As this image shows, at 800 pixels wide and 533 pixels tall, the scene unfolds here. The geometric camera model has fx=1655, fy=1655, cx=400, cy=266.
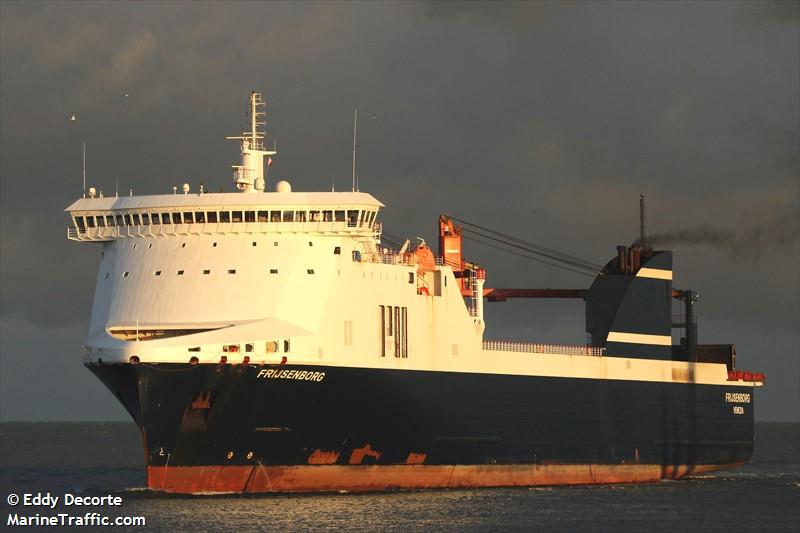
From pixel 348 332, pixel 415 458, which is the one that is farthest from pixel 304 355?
pixel 415 458

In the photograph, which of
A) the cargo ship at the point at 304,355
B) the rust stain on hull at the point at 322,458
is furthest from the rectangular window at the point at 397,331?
the rust stain on hull at the point at 322,458

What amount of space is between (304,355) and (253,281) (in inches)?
98.3

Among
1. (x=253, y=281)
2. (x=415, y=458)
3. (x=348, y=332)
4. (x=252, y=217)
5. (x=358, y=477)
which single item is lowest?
(x=358, y=477)

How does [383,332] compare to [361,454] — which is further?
[383,332]

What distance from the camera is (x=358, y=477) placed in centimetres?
4612

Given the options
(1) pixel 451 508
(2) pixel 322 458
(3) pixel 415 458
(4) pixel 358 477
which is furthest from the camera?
(3) pixel 415 458

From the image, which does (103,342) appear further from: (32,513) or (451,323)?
(451,323)

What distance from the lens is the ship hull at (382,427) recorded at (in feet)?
142

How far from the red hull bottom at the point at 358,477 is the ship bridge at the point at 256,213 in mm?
6609

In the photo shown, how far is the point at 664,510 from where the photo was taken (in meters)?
46.7

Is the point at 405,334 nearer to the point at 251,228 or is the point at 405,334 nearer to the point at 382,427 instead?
the point at 382,427

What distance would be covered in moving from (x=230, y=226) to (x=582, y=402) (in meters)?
14.6

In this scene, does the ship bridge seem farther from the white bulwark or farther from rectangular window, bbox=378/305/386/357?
rectangular window, bbox=378/305/386/357

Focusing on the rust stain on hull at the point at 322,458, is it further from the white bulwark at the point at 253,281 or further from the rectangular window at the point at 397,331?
the rectangular window at the point at 397,331
